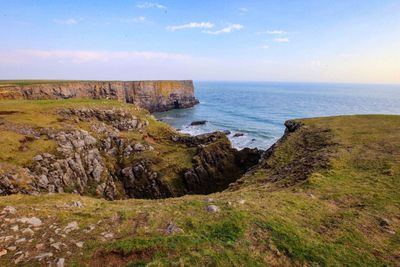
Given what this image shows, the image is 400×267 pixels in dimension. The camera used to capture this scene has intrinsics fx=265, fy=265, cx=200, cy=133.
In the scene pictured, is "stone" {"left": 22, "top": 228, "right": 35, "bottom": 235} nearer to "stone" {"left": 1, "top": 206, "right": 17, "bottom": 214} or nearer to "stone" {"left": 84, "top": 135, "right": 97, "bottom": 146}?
"stone" {"left": 1, "top": 206, "right": 17, "bottom": 214}

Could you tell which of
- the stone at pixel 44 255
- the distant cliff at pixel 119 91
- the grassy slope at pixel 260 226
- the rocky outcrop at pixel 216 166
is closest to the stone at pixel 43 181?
the grassy slope at pixel 260 226

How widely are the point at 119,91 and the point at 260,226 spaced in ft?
340

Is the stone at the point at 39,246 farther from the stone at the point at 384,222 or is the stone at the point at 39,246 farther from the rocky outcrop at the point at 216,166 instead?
the rocky outcrop at the point at 216,166

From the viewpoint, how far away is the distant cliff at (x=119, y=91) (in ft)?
240

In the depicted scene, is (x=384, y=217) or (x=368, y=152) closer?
(x=384, y=217)

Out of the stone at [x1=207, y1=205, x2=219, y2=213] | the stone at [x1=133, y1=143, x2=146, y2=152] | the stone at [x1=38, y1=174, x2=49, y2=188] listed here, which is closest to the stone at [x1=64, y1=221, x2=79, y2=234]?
the stone at [x1=207, y1=205, x2=219, y2=213]

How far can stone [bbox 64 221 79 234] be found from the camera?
468 inches

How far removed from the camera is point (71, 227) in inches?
478

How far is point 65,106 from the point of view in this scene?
46250mm

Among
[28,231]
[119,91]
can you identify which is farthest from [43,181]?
[119,91]

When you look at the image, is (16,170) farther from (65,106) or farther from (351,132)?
(351,132)

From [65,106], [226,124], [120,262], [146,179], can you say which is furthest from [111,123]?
[226,124]

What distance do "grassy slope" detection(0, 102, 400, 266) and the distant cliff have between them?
67309 mm

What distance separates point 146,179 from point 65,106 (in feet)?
68.4
